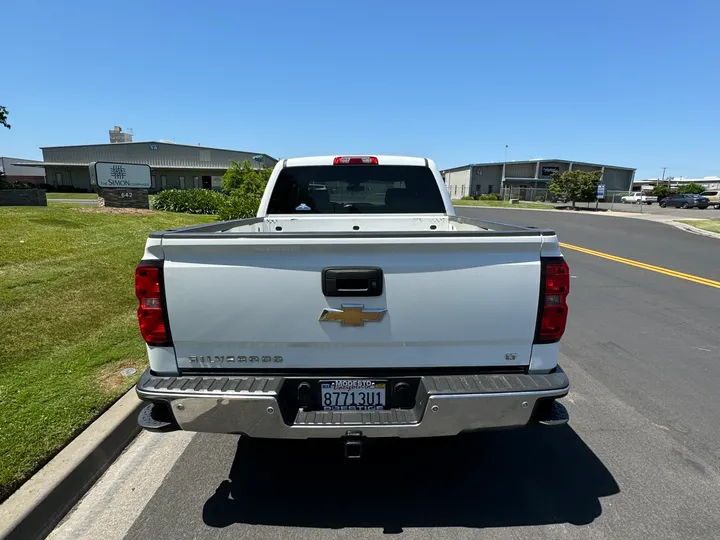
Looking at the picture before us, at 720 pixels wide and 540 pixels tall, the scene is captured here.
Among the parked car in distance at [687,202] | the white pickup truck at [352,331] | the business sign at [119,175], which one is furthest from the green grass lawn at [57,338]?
the parked car in distance at [687,202]

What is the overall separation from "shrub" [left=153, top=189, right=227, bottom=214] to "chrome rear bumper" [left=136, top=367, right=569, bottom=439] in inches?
742

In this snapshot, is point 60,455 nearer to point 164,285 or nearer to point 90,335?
point 164,285

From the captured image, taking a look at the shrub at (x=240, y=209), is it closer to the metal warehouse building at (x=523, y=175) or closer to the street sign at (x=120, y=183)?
the street sign at (x=120, y=183)

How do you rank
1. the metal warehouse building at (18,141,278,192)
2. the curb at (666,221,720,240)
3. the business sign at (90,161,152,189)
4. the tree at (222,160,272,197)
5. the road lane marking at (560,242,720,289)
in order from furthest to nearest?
the metal warehouse building at (18,141,278,192)
the curb at (666,221,720,240)
the tree at (222,160,272,197)
the business sign at (90,161,152,189)
the road lane marking at (560,242,720,289)

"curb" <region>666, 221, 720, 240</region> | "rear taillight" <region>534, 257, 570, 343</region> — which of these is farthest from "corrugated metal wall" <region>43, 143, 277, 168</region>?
"rear taillight" <region>534, 257, 570, 343</region>

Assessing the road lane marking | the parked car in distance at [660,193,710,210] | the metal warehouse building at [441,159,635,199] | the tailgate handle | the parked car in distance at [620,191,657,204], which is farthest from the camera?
the metal warehouse building at [441,159,635,199]

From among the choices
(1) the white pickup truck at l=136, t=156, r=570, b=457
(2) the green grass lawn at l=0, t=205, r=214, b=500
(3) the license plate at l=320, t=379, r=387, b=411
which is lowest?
(2) the green grass lawn at l=0, t=205, r=214, b=500

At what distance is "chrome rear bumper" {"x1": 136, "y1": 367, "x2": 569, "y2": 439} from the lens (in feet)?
7.19

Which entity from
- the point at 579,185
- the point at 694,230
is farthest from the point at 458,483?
the point at 579,185

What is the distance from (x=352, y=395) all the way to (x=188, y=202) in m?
19.9

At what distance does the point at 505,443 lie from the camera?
3.29m

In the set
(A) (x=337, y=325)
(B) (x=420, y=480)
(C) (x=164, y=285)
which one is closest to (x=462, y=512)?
(B) (x=420, y=480)

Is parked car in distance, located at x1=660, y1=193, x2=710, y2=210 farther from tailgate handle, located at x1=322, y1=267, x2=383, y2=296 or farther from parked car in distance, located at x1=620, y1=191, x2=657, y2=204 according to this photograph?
tailgate handle, located at x1=322, y1=267, x2=383, y2=296

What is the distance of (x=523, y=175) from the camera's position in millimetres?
73688
